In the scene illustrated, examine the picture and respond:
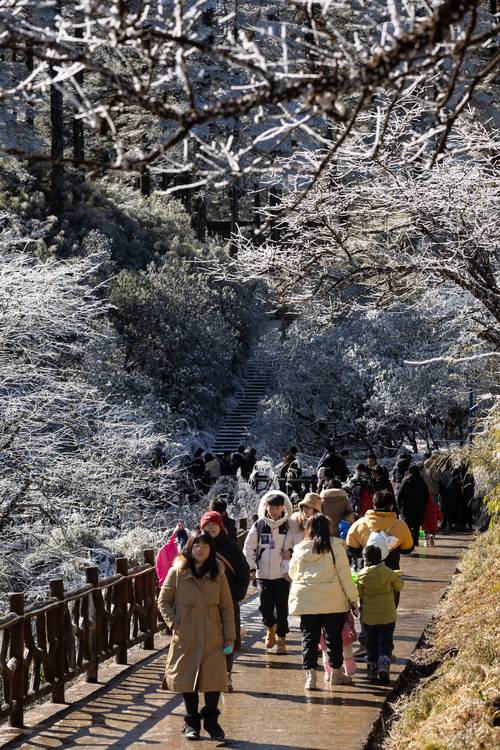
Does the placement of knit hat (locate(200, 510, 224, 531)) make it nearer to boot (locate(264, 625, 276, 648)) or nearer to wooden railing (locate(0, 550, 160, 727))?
wooden railing (locate(0, 550, 160, 727))

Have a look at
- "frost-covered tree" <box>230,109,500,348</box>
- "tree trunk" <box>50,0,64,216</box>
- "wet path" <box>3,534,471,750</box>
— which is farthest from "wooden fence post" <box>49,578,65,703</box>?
"tree trunk" <box>50,0,64,216</box>

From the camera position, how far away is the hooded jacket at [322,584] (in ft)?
27.6

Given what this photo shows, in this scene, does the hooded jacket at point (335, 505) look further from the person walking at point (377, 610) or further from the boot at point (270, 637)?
the person walking at point (377, 610)

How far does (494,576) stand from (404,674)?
8.65 ft

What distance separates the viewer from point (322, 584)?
27.7ft

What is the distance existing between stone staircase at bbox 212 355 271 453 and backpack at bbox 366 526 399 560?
23.9m

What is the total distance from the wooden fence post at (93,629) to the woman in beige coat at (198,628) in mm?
1939

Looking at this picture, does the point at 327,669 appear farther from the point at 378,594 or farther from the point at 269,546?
the point at 269,546

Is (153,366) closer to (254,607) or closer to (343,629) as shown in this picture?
(254,607)

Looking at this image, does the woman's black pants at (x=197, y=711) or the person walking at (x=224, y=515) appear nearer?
the woman's black pants at (x=197, y=711)

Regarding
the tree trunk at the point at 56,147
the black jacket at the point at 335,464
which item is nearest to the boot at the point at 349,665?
the black jacket at the point at 335,464

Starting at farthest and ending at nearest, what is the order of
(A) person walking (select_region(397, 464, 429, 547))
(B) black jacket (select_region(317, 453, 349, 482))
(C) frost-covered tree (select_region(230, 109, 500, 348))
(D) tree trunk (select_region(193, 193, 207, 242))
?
(D) tree trunk (select_region(193, 193, 207, 242)) → (B) black jacket (select_region(317, 453, 349, 482)) → (A) person walking (select_region(397, 464, 429, 547)) → (C) frost-covered tree (select_region(230, 109, 500, 348))

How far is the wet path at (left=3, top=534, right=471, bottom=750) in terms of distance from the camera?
729cm

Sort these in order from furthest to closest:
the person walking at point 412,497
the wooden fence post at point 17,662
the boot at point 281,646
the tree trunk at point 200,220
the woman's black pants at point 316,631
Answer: the tree trunk at point 200,220, the person walking at point 412,497, the boot at point 281,646, the woman's black pants at point 316,631, the wooden fence post at point 17,662
